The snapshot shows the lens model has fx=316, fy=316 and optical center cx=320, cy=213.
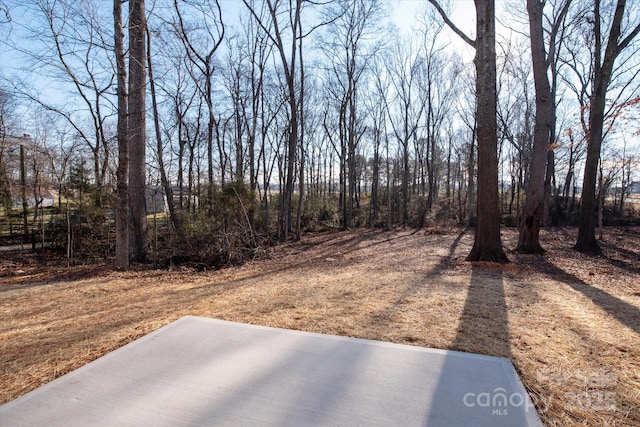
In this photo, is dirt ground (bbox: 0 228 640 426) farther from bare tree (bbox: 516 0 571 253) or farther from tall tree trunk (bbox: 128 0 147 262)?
bare tree (bbox: 516 0 571 253)

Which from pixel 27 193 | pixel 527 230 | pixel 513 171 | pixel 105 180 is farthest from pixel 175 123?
pixel 513 171

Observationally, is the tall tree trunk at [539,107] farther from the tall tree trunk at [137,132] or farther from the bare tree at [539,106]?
the tall tree trunk at [137,132]

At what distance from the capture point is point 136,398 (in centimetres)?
160

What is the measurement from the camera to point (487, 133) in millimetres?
5992

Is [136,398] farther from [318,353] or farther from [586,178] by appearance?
[586,178]

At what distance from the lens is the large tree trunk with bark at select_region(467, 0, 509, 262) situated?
598cm

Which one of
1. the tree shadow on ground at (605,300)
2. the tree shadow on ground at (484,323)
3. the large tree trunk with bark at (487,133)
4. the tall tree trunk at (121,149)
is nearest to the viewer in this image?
the tree shadow on ground at (484,323)

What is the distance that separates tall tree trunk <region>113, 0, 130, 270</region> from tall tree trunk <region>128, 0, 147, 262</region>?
2.80 feet

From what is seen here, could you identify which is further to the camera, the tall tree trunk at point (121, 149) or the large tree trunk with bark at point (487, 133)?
the large tree trunk with bark at point (487, 133)

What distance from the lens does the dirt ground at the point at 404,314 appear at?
188 cm

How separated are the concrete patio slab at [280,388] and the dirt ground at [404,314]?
22cm

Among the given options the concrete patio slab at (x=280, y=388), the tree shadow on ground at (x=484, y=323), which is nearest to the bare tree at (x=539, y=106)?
the tree shadow on ground at (x=484, y=323)

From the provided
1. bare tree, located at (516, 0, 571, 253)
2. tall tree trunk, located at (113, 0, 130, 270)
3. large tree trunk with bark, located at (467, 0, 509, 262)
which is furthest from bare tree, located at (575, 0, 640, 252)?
tall tree trunk, located at (113, 0, 130, 270)

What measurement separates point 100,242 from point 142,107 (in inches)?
174
